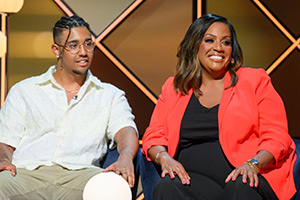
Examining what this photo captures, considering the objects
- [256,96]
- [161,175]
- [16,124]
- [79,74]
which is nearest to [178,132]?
[161,175]

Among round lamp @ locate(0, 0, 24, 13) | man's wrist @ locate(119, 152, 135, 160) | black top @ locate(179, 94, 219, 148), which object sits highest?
round lamp @ locate(0, 0, 24, 13)

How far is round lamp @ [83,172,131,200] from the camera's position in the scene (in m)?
2.06

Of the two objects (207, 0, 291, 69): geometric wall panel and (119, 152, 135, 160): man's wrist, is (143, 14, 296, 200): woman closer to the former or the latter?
(119, 152, 135, 160): man's wrist

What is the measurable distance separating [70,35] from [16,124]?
60 cm

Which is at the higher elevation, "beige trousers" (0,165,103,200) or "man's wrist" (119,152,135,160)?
"man's wrist" (119,152,135,160)

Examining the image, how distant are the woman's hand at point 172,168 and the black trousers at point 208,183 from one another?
0.02 metres

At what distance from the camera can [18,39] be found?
3289 mm

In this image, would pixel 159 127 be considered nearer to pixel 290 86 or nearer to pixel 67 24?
pixel 67 24

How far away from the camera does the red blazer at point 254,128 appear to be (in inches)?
91.4

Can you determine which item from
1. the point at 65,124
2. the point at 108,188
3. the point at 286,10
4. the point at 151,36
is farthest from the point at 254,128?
the point at 286,10

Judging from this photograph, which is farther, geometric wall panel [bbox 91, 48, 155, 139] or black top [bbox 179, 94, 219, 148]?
geometric wall panel [bbox 91, 48, 155, 139]

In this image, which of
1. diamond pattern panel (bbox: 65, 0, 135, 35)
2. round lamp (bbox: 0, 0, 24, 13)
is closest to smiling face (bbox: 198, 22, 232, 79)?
diamond pattern panel (bbox: 65, 0, 135, 35)

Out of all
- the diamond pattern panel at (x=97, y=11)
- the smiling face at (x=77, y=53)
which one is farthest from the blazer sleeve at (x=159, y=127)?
the diamond pattern panel at (x=97, y=11)

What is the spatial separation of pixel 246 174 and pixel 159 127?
0.64m
